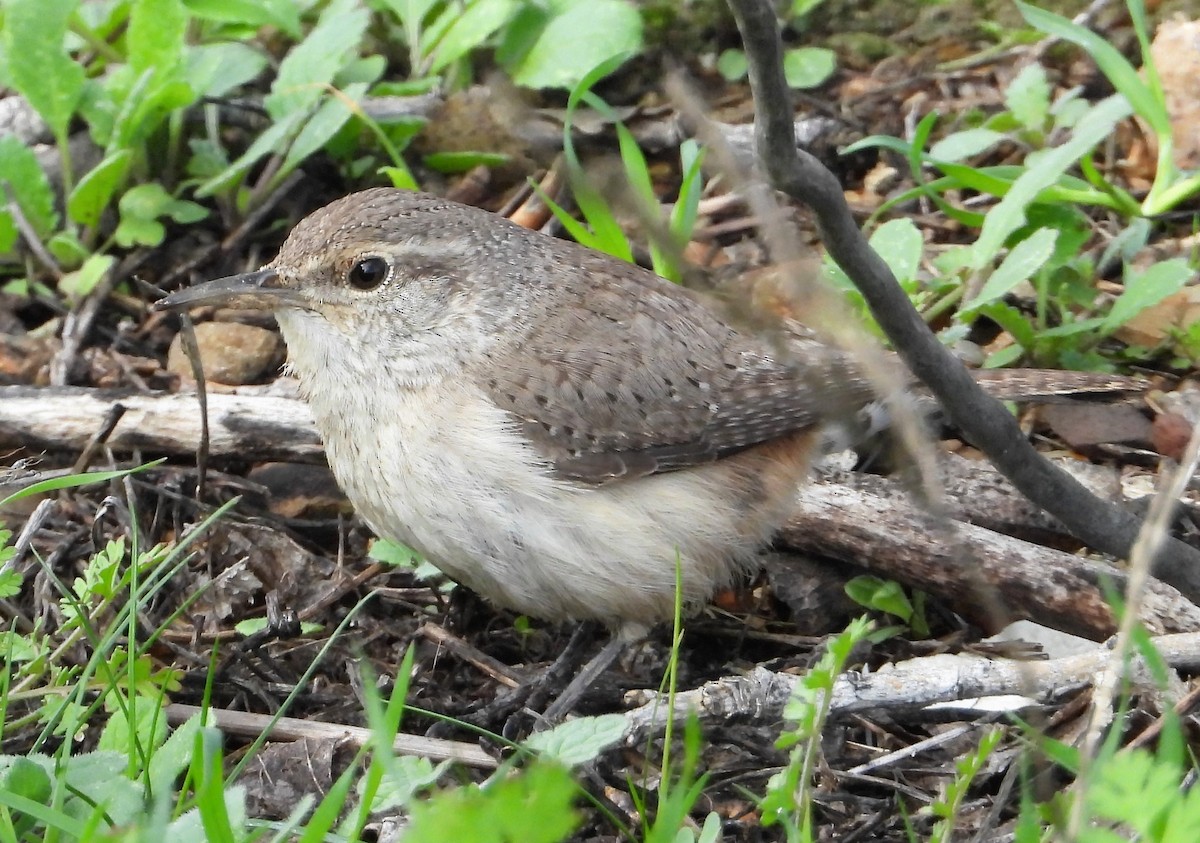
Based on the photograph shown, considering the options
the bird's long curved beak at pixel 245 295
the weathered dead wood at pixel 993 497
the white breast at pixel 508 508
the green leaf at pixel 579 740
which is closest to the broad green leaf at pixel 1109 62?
the weathered dead wood at pixel 993 497

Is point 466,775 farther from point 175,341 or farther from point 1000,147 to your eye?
point 1000,147

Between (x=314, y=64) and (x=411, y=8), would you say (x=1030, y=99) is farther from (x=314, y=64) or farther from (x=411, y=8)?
(x=314, y=64)

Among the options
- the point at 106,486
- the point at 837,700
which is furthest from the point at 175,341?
the point at 837,700

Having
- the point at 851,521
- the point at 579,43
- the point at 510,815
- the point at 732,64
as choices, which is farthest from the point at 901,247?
the point at 510,815

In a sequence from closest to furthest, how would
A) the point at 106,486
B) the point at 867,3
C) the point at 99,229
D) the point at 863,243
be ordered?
the point at 863,243 < the point at 106,486 < the point at 99,229 < the point at 867,3

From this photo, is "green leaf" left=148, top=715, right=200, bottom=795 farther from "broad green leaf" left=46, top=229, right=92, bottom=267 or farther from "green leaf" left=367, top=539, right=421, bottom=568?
"broad green leaf" left=46, top=229, right=92, bottom=267

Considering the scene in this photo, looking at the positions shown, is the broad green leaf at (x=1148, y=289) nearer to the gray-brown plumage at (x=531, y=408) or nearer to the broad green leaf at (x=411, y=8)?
the gray-brown plumage at (x=531, y=408)
